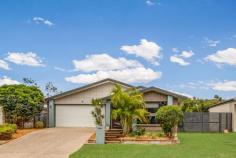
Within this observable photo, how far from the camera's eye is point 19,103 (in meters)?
29.8

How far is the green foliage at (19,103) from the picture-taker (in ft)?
96.6

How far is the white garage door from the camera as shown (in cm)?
3312

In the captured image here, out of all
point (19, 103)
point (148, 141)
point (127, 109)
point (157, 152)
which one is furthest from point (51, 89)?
point (157, 152)

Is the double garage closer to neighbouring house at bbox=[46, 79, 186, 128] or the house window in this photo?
neighbouring house at bbox=[46, 79, 186, 128]

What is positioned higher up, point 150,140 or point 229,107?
point 229,107

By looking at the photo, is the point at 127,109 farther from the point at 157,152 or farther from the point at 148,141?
the point at 157,152

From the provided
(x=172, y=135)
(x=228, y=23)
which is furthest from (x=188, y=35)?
(x=172, y=135)

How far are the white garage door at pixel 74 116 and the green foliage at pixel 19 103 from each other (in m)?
2.62

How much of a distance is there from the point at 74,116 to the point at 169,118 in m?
13.3

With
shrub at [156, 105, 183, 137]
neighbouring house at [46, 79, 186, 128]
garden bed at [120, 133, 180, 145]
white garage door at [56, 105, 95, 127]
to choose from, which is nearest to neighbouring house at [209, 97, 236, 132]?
neighbouring house at [46, 79, 186, 128]

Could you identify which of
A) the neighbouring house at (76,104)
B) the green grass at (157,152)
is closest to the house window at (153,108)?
the neighbouring house at (76,104)

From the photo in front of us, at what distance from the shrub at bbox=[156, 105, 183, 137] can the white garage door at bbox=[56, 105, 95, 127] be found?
12.1 metres

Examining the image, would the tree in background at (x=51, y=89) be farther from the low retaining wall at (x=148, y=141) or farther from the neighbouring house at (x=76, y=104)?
the low retaining wall at (x=148, y=141)

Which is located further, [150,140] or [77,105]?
[77,105]
